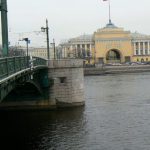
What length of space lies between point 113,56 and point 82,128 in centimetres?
14792

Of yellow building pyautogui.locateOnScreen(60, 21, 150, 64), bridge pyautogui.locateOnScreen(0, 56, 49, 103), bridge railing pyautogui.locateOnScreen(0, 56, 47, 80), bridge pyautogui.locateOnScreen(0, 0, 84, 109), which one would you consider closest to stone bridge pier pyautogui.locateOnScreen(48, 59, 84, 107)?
bridge pyautogui.locateOnScreen(0, 0, 84, 109)

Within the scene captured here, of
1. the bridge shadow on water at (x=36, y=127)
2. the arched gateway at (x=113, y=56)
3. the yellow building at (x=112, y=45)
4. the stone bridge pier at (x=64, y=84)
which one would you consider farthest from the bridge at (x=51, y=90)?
the arched gateway at (x=113, y=56)

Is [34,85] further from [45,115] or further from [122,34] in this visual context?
[122,34]

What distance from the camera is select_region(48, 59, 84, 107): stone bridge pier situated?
4094cm

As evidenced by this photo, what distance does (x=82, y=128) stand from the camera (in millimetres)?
31281

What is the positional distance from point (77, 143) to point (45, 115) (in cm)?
1100

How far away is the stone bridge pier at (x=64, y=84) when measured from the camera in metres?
40.9

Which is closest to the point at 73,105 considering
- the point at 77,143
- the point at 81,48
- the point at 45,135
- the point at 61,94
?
the point at 61,94

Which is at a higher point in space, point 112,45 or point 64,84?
point 112,45

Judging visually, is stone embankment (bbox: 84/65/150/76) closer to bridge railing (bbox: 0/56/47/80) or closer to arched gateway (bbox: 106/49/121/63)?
arched gateway (bbox: 106/49/121/63)

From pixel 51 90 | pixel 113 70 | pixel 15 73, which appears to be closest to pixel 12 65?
pixel 15 73

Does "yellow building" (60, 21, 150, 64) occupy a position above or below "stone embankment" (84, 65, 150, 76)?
above

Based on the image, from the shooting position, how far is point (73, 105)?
41.2 m

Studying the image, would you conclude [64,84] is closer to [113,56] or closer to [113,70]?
[113,70]
